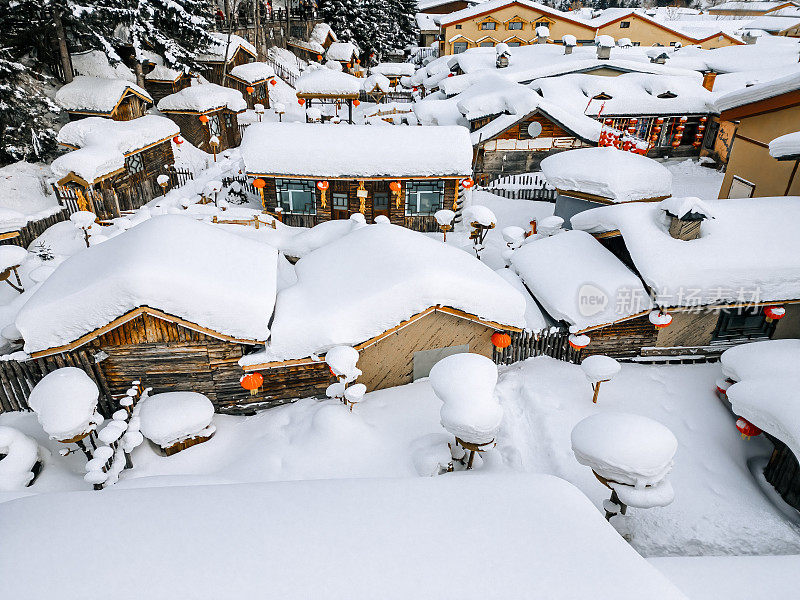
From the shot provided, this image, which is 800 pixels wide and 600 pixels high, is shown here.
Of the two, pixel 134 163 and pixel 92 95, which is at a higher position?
pixel 92 95

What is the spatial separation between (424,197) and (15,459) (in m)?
17.6

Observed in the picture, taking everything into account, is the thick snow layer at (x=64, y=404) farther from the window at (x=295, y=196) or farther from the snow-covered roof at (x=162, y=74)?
the snow-covered roof at (x=162, y=74)

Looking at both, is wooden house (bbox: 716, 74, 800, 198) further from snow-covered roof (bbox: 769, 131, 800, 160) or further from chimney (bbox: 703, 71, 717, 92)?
chimney (bbox: 703, 71, 717, 92)

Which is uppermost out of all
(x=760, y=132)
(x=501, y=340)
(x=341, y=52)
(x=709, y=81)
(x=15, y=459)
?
(x=341, y=52)

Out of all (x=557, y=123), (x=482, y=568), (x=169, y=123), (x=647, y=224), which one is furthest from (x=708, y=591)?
(x=169, y=123)

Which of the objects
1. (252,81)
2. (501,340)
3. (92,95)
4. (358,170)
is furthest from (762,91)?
(252,81)

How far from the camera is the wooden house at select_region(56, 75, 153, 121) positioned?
25625mm

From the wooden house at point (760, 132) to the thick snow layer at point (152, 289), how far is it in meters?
17.9

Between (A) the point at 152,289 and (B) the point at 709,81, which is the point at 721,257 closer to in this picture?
(A) the point at 152,289

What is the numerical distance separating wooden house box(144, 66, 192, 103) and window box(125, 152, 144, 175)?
10577mm

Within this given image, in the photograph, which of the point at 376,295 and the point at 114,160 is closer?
the point at 376,295

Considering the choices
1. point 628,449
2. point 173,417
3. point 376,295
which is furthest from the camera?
point 376,295

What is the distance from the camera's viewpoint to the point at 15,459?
31.1 feet

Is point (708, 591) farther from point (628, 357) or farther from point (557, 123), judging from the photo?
point (557, 123)
